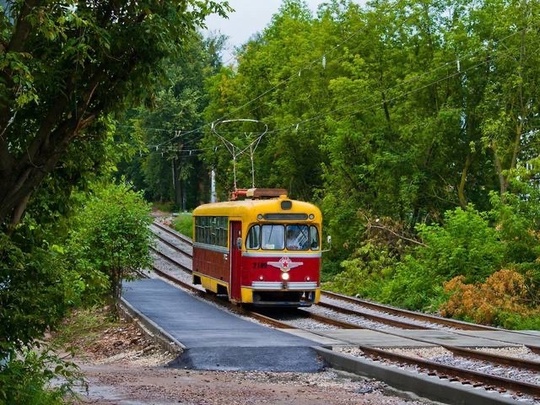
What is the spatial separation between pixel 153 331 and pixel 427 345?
19.5 feet

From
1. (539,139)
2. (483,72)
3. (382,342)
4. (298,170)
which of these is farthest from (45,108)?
(298,170)

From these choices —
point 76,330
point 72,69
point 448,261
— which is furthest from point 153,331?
point 72,69

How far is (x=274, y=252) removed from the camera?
78.2 ft

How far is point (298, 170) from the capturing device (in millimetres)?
51781

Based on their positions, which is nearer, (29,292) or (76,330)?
(29,292)

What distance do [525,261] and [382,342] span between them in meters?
10.1

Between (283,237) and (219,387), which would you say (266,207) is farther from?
(219,387)

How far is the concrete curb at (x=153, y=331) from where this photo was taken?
54.6 feet

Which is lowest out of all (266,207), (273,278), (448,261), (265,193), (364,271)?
(364,271)

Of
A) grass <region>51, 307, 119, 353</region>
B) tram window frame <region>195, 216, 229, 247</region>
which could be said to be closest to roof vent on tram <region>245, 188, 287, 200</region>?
tram window frame <region>195, 216, 229, 247</region>

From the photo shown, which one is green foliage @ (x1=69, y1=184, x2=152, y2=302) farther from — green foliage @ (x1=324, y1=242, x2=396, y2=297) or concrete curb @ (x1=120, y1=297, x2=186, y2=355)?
green foliage @ (x1=324, y1=242, x2=396, y2=297)

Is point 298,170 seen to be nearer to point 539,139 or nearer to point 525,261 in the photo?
point 539,139

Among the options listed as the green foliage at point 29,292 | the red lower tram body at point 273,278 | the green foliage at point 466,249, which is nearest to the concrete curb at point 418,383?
the green foliage at point 29,292

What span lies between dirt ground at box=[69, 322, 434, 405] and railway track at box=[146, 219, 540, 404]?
3.70 ft
